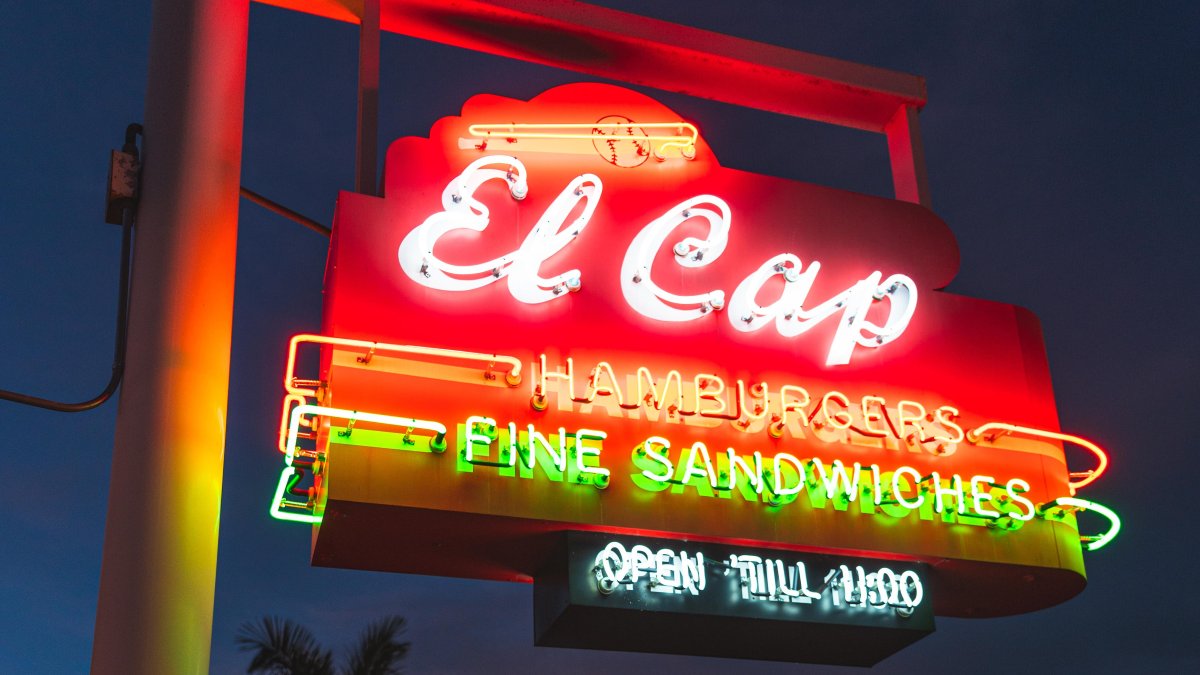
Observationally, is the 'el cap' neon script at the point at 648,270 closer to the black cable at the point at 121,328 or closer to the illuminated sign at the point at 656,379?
the illuminated sign at the point at 656,379

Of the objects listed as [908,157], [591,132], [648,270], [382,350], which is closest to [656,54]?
[591,132]

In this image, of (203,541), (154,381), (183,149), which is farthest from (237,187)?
(203,541)

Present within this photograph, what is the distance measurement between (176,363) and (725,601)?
230 inches

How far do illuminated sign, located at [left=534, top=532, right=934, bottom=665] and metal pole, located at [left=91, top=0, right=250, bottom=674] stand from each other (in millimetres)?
4162

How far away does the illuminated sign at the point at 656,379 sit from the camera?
1261 centimetres

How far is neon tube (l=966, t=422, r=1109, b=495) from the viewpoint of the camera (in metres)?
14.9

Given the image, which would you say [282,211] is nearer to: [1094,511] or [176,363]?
[176,363]

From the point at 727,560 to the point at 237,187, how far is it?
19.0 ft

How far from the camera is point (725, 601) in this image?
42.4 ft

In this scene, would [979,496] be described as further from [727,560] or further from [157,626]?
[157,626]

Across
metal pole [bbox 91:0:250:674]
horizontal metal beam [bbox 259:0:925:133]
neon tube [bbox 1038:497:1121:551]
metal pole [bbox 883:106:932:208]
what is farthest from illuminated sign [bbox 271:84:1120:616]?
metal pole [bbox 91:0:250:674]

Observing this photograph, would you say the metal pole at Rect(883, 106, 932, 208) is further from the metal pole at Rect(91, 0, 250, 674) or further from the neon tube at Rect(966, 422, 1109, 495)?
the metal pole at Rect(91, 0, 250, 674)

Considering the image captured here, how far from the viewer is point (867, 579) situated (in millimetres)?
13602

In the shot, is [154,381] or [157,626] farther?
[154,381]
